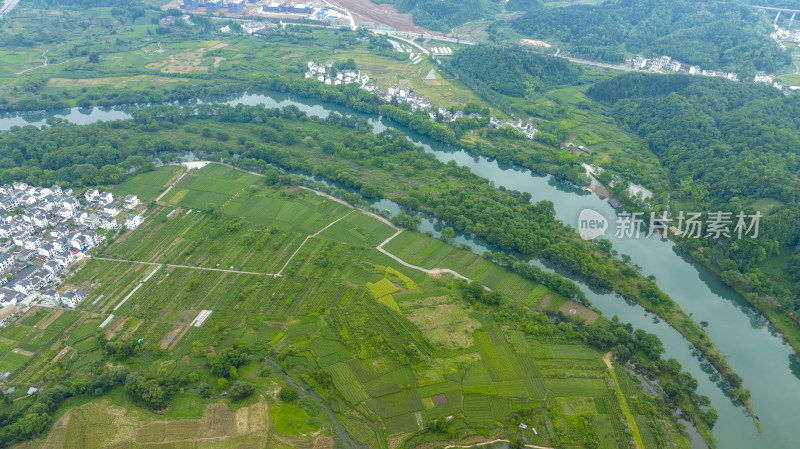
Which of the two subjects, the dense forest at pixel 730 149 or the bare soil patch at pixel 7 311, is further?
the dense forest at pixel 730 149

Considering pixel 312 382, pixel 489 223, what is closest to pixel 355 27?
pixel 489 223

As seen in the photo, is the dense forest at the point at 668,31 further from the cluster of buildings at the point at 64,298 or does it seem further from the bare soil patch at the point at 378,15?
the cluster of buildings at the point at 64,298

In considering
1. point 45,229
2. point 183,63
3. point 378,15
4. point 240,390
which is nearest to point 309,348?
point 240,390

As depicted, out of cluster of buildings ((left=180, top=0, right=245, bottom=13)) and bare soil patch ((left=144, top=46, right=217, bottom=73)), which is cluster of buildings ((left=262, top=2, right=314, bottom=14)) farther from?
bare soil patch ((left=144, top=46, right=217, bottom=73))

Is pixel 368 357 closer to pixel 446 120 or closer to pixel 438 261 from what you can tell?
pixel 438 261

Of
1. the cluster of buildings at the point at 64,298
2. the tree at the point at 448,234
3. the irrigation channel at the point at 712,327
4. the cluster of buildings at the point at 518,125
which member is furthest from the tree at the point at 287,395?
the cluster of buildings at the point at 518,125

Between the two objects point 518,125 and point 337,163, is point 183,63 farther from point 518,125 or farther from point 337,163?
point 518,125

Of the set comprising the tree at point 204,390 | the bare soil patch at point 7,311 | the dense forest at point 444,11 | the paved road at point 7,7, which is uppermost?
the dense forest at point 444,11
